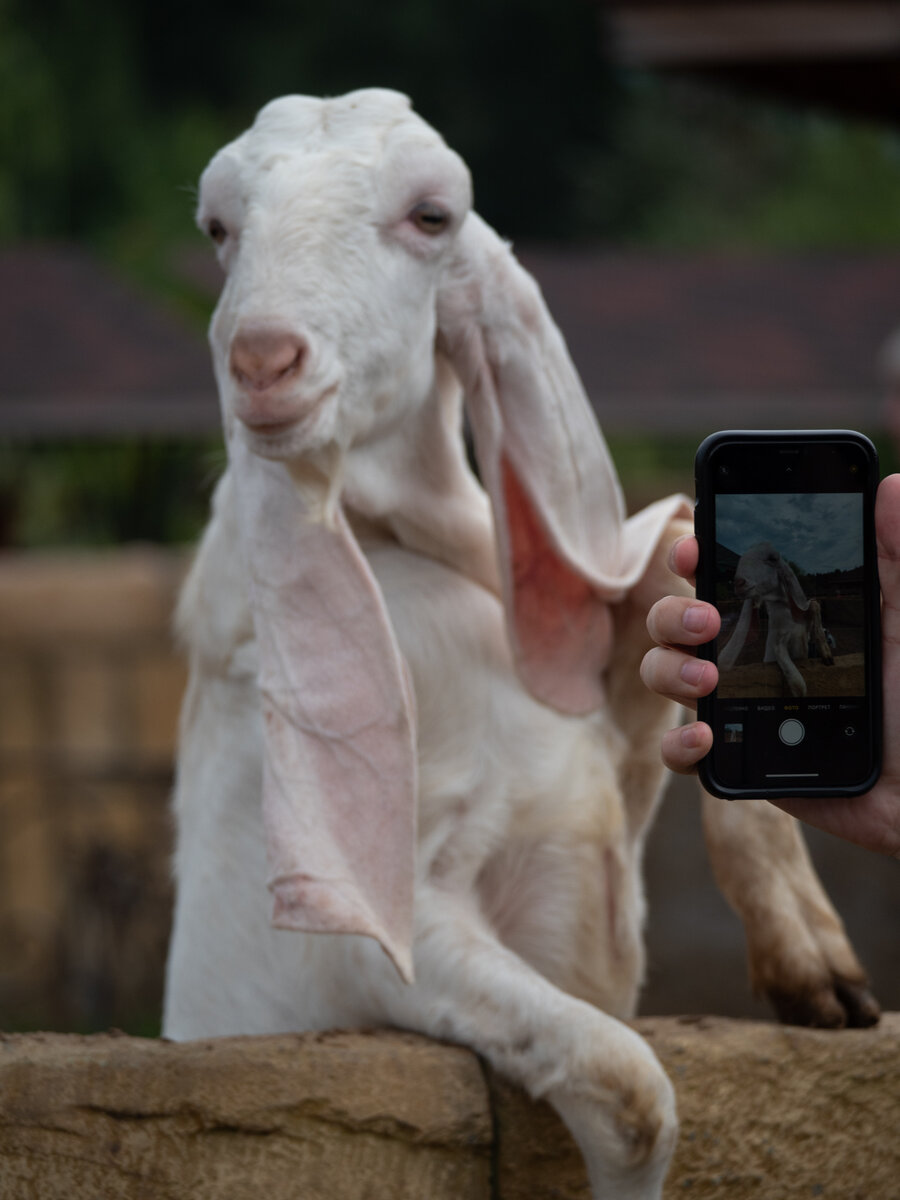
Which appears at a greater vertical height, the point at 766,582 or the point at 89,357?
the point at 766,582

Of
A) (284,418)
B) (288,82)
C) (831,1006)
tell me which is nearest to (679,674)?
(284,418)

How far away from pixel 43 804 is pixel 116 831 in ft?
1.00

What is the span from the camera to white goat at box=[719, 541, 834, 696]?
179cm

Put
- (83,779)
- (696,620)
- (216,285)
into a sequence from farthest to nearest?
Result: (216,285)
(83,779)
(696,620)

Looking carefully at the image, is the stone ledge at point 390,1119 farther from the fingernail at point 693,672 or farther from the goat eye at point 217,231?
the goat eye at point 217,231

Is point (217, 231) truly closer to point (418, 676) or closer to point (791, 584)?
point (418, 676)

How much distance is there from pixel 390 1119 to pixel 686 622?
34.0 inches

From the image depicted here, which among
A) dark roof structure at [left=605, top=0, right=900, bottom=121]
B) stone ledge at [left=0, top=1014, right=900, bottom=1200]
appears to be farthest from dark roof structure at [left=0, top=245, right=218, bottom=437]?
stone ledge at [left=0, top=1014, right=900, bottom=1200]

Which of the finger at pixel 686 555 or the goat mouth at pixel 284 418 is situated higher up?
the goat mouth at pixel 284 418

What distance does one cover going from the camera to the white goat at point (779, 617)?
5.89 ft

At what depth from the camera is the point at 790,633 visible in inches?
70.9

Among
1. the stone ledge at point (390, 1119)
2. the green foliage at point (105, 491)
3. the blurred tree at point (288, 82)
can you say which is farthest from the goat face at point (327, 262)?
the blurred tree at point (288, 82)

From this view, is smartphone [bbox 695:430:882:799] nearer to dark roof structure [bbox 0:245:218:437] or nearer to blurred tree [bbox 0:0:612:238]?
dark roof structure [bbox 0:245:218:437]

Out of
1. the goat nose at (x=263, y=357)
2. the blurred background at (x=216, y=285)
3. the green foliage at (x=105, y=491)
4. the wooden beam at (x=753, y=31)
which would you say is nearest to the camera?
the goat nose at (x=263, y=357)
